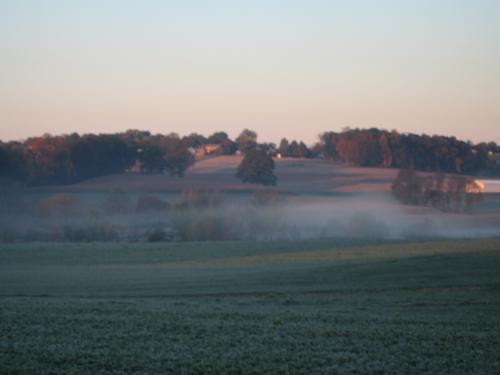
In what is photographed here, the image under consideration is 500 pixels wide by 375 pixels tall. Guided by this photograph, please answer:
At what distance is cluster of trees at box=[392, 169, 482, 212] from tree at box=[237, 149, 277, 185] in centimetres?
2103

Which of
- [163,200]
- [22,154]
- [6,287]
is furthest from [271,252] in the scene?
[22,154]

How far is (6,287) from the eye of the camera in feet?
71.1

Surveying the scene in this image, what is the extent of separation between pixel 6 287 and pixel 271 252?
16526 millimetres

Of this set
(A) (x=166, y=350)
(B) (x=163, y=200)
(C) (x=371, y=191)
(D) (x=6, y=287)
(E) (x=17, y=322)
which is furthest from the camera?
(C) (x=371, y=191)

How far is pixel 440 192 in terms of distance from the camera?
64500 millimetres

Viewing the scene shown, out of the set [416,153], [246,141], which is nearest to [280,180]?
[416,153]

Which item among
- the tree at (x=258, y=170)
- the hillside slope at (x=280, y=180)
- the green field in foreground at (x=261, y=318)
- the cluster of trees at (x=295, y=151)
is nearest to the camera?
the green field in foreground at (x=261, y=318)

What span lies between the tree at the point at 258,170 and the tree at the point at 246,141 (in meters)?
22.0

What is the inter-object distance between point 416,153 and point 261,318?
85.1 m

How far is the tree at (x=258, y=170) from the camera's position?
284 ft

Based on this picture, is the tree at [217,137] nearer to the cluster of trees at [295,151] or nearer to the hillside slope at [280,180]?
the cluster of trees at [295,151]

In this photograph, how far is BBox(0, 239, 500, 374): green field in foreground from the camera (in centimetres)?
928

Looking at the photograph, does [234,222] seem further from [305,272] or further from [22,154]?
[22,154]

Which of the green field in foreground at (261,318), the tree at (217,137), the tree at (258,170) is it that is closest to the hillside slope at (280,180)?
the tree at (258,170)
